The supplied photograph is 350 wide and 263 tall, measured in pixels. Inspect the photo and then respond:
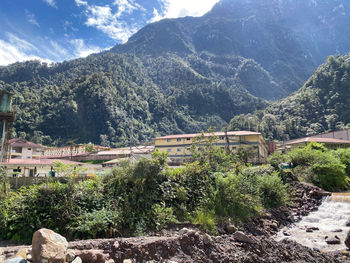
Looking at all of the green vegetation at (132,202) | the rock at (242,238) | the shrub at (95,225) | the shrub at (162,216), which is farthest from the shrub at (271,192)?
the shrub at (95,225)

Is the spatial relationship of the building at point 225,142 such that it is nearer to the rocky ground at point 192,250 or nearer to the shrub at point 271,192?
the shrub at point 271,192

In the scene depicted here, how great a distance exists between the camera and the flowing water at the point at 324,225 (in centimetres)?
1262

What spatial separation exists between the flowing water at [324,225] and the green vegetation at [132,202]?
8.55ft

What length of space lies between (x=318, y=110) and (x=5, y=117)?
102490 millimetres

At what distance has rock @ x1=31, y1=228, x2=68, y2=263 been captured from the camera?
5695 millimetres

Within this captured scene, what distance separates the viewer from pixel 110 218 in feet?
36.8

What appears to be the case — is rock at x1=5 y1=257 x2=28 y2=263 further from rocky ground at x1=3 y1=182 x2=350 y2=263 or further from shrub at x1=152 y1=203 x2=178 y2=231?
shrub at x1=152 y1=203 x2=178 y2=231

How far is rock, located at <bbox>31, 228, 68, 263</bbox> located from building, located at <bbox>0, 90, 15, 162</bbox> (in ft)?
87.5

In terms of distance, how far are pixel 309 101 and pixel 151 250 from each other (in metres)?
110

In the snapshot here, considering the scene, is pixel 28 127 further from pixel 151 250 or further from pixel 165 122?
pixel 151 250

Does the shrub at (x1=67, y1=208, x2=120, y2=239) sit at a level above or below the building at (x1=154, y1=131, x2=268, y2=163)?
below

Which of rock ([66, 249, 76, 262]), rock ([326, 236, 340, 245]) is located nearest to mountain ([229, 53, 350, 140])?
rock ([326, 236, 340, 245])

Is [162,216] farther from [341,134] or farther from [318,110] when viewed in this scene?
[318,110]

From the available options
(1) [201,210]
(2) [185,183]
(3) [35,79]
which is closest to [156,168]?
(2) [185,183]
